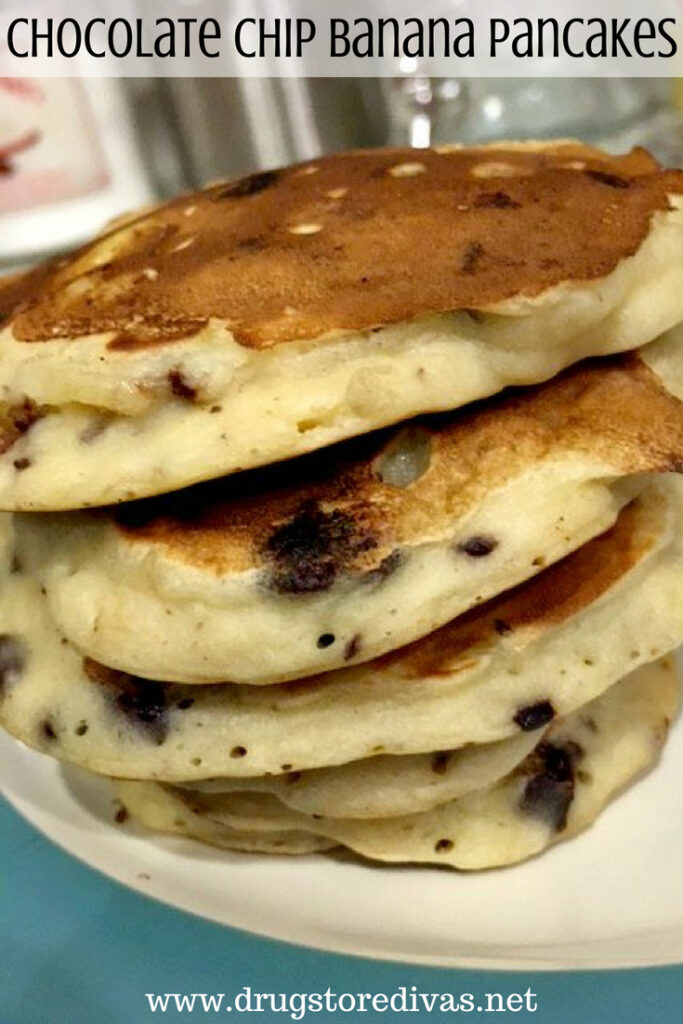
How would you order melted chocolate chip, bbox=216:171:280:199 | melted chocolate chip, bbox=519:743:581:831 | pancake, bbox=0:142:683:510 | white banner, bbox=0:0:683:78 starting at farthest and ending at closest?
white banner, bbox=0:0:683:78, melted chocolate chip, bbox=216:171:280:199, melted chocolate chip, bbox=519:743:581:831, pancake, bbox=0:142:683:510

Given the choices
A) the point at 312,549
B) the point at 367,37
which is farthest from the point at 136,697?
the point at 367,37

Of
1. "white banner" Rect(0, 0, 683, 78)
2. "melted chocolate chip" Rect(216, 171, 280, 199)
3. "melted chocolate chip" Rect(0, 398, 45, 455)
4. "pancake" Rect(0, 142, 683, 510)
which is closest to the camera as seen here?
"pancake" Rect(0, 142, 683, 510)

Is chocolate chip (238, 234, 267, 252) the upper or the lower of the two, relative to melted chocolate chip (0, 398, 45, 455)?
upper

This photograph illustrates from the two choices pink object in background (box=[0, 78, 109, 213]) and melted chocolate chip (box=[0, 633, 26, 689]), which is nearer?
melted chocolate chip (box=[0, 633, 26, 689])

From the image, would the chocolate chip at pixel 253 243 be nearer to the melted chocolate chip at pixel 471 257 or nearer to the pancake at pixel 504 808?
the melted chocolate chip at pixel 471 257

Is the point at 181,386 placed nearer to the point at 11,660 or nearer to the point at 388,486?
the point at 388,486

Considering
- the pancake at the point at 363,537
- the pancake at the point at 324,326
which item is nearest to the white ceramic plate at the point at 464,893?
the pancake at the point at 363,537

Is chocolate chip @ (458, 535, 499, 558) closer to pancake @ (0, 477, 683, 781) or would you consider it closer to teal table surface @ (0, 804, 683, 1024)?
pancake @ (0, 477, 683, 781)

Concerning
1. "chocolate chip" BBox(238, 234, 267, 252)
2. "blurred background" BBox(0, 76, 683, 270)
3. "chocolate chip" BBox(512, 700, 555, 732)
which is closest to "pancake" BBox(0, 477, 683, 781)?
"chocolate chip" BBox(512, 700, 555, 732)

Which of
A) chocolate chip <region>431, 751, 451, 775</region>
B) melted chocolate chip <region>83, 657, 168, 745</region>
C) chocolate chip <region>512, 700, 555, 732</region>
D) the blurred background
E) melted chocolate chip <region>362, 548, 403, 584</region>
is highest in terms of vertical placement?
melted chocolate chip <region>362, 548, 403, 584</region>
